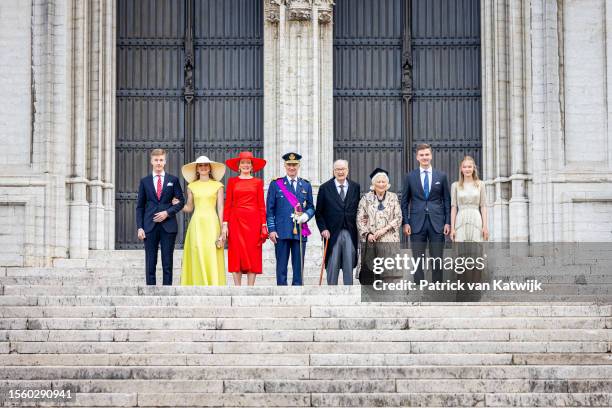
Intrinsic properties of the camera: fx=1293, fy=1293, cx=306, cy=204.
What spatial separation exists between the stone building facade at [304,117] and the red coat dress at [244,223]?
425 cm

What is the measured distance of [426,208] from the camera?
50.5 feet

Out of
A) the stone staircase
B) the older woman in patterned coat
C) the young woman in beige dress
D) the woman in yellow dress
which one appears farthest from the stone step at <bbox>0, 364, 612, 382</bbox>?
the woman in yellow dress

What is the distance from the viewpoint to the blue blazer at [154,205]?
51.9 ft

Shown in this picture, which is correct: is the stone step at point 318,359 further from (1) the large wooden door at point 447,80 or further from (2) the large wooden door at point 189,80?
(1) the large wooden door at point 447,80

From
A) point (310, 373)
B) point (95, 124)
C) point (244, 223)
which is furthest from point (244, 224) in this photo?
point (95, 124)

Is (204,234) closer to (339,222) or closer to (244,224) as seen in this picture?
(244,224)

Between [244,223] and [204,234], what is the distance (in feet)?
1.65

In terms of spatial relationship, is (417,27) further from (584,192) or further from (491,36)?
(584,192)

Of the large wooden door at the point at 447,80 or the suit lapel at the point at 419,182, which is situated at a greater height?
the large wooden door at the point at 447,80

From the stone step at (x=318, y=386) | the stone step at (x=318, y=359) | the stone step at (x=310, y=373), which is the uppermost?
the stone step at (x=318, y=359)

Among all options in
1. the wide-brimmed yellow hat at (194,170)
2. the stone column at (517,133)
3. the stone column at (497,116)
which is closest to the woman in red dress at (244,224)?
the wide-brimmed yellow hat at (194,170)

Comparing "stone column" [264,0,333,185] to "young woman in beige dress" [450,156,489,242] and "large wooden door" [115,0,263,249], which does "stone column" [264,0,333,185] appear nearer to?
"large wooden door" [115,0,263,249]

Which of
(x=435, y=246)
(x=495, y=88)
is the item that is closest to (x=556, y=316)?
(x=435, y=246)

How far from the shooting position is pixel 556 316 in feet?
44.9
